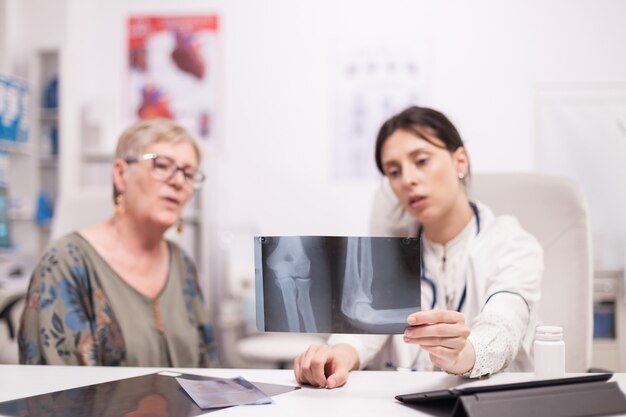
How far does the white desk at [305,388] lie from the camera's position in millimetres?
894

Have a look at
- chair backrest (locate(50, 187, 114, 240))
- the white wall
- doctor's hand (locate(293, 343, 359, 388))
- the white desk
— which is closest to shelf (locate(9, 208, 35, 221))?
the white wall

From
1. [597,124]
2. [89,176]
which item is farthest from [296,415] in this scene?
[89,176]

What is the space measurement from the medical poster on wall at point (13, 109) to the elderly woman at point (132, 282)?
2262mm

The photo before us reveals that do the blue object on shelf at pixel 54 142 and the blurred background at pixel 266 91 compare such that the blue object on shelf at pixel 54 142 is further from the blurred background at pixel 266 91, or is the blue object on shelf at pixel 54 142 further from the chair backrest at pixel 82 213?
the chair backrest at pixel 82 213

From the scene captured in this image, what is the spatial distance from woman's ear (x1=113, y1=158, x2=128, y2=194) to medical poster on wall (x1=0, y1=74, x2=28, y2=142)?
7.33 ft

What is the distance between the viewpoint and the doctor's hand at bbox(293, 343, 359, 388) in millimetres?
1038

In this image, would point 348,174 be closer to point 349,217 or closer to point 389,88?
point 349,217

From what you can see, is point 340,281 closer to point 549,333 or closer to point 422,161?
point 549,333

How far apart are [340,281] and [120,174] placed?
91 cm

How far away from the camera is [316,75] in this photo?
3643 mm

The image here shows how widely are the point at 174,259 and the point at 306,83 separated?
2.14 meters

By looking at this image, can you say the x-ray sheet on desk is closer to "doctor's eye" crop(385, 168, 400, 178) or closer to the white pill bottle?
the white pill bottle

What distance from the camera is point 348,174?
360 centimetres

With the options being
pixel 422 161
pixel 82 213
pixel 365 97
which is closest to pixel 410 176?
pixel 422 161
